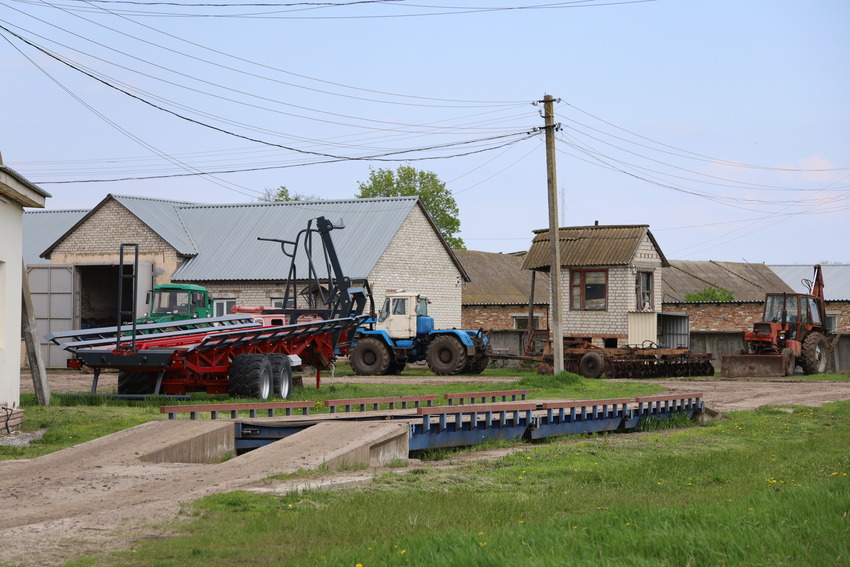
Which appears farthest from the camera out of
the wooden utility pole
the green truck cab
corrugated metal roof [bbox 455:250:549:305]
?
corrugated metal roof [bbox 455:250:549:305]

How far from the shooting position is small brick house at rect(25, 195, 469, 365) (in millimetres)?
39812

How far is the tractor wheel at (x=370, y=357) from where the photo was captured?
109 ft

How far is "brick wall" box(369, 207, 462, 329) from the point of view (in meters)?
39.8

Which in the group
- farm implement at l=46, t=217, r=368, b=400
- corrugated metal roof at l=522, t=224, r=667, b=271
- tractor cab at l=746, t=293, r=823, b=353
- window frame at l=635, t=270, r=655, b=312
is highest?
corrugated metal roof at l=522, t=224, r=667, b=271

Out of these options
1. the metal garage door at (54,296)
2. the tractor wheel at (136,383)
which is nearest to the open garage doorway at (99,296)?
the metal garage door at (54,296)

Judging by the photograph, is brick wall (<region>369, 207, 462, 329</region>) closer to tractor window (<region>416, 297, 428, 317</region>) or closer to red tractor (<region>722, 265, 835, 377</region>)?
tractor window (<region>416, 297, 428, 317</region>)

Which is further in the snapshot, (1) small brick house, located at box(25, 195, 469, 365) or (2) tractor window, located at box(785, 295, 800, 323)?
(1) small brick house, located at box(25, 195, 469, 365)

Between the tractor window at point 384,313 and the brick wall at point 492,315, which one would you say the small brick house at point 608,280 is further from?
the brick wall at point 492,315

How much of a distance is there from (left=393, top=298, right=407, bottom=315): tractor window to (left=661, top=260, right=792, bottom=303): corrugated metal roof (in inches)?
1115

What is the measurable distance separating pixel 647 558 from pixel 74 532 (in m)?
4.16

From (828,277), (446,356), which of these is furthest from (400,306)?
(828,277)

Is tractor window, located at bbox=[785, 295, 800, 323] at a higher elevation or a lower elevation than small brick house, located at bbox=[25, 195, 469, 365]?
lower

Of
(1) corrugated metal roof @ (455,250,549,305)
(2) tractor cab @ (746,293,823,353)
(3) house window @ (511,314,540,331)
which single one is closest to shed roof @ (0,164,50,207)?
(2) tractor cab @ (746,293,823,353)

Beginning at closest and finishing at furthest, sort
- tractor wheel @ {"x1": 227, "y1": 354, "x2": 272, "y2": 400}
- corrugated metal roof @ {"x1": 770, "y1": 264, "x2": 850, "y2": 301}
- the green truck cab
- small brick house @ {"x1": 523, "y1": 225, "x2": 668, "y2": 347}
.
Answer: tractor wheel @ {"x1": 227, "y1": 354, "x2": 272, "y2": 400} < the green truck cab < small brick house @ {"x1": 523, "y1": 225, "x2": 668, "y2": 347} < corrugated metal roof @ {"x1": 770, "y1": 264, "x2": 850, "y2": 301}
